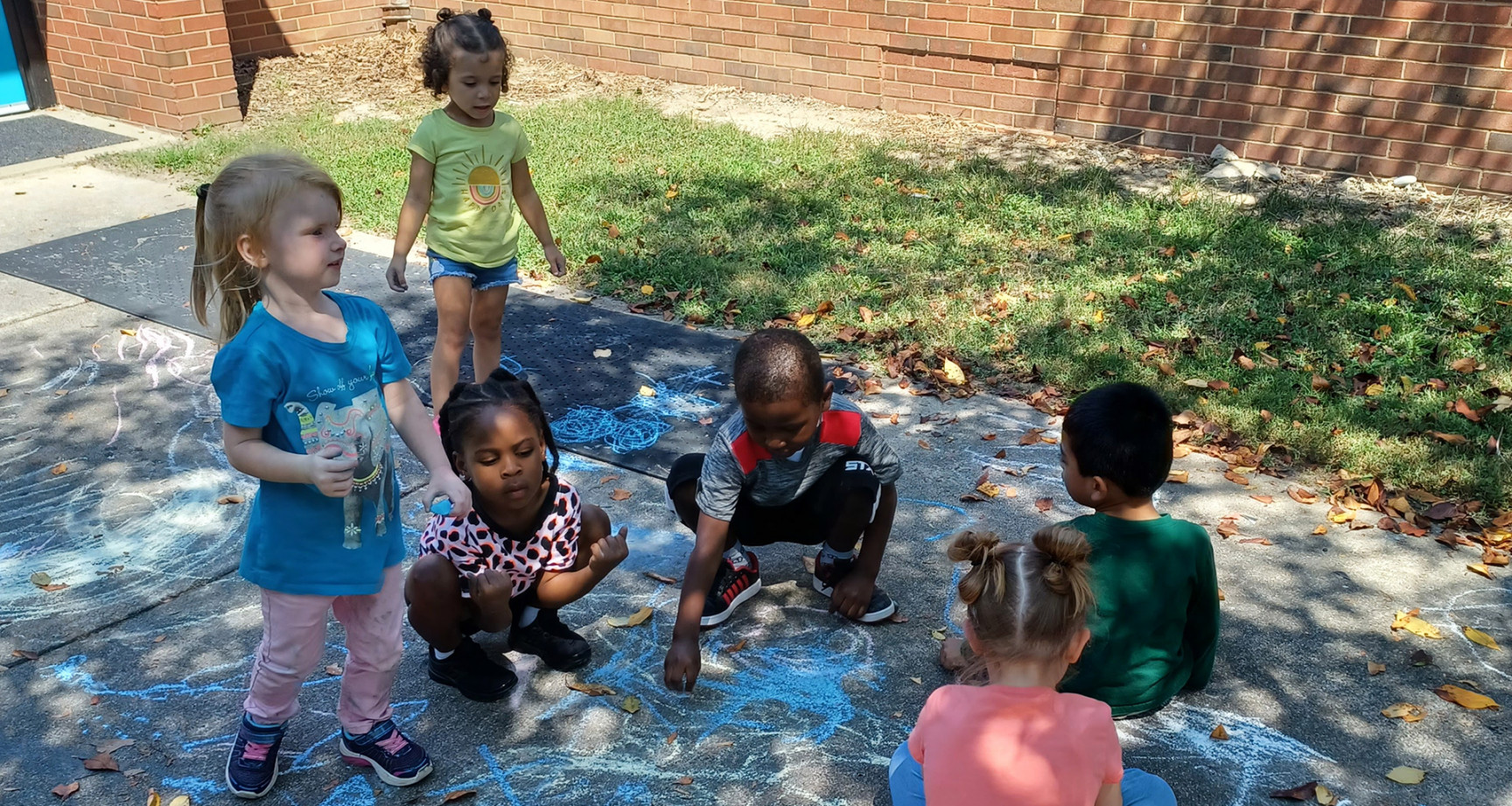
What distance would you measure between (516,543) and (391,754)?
56 cm

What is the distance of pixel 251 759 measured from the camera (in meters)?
2.84

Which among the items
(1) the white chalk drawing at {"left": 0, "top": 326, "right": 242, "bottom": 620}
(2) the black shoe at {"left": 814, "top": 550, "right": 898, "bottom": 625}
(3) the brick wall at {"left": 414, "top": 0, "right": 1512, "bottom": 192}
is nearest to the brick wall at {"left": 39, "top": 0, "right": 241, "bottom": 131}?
(3) the brick wall at {"left": 414, "top": 0, "right": 1512, "bottom": 192}

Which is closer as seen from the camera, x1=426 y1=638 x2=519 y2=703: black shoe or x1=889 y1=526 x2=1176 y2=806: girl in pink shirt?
x1=889 y1=526 x2=1176 y2=806: girl in pink shirt

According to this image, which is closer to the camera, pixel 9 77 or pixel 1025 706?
pixel 1025 706

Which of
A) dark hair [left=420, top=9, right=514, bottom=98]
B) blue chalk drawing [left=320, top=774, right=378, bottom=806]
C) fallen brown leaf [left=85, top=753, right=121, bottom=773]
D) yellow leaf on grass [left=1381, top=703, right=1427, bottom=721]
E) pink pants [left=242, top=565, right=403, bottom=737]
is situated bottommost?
blue chalk drawing [left=320, top=774, right=378, bottom=806]

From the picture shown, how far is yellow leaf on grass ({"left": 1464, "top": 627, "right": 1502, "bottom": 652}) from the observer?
333 centimetres

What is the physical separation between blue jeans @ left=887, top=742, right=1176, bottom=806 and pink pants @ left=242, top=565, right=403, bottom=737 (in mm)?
1156

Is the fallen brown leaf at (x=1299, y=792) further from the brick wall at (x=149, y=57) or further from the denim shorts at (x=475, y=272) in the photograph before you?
the brick wall at (x=149, y=57)

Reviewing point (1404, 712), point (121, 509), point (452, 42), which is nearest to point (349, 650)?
point (121, 509)

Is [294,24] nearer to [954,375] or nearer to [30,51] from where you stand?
[30,51]

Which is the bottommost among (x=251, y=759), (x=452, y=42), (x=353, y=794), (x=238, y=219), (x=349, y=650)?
(x=353, y=794)

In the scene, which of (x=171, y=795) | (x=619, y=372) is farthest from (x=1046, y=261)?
(x=171, y=795)

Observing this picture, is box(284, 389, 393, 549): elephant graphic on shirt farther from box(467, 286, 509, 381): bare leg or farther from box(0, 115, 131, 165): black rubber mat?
box(0, 115, 131, 165): black rubber mat

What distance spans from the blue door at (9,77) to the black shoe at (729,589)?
28.2 ft
